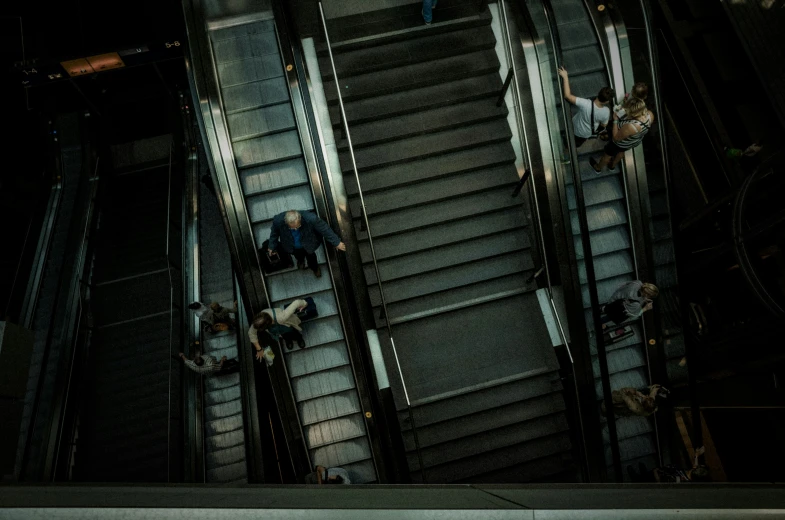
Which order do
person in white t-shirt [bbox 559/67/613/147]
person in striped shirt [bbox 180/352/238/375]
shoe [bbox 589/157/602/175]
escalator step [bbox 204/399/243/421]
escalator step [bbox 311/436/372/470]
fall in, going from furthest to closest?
escalator step [bbox 204/399/243/421] < person in striped shirt [bbox 180/352/238/375] < shoe [bbox 589/157/602/175] < escalator step [bbox 311/436/372/470] < person in white t-shirt [bbox 559/67/613/147]

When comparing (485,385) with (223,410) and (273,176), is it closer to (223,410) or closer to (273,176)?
(273,176)

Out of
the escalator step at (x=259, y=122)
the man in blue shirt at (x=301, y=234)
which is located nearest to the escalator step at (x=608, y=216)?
the man in blue shirt at (x=301, y=234)

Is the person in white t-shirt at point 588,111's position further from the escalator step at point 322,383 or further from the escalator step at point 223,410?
the escalator step at point 223,410

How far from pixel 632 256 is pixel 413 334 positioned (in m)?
3.42

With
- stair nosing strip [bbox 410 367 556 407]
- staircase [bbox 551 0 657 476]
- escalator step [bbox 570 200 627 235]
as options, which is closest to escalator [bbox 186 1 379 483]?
stair nosing strip [bbox 410 367 556 407]

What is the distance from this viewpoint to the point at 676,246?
6.98 meters

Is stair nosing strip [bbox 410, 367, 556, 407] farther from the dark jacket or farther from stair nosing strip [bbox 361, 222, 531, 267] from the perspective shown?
the dark jacket

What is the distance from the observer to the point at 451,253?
6914mm

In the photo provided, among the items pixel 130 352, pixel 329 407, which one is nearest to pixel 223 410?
pixel 130 352

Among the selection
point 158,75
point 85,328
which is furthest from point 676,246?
point 158,75

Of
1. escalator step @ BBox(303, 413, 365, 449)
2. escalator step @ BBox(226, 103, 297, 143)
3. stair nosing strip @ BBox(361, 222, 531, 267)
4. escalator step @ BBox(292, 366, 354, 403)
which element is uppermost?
escalator step @ BBox(226, 103, 297, 143)

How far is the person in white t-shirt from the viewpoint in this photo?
19.3ft

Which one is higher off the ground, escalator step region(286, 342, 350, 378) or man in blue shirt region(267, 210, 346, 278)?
man in blue shirt region(267, 210, 346, 278)

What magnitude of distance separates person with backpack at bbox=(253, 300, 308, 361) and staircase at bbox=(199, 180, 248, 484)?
2.43m
